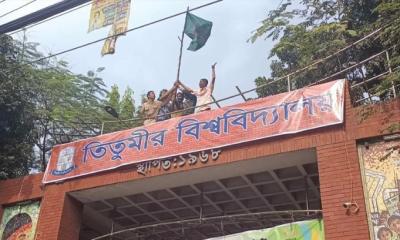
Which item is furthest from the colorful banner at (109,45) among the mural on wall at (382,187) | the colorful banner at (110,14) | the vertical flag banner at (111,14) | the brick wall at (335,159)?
the mural on wall at (382,187)

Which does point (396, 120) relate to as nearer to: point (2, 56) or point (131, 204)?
point (131, 204)

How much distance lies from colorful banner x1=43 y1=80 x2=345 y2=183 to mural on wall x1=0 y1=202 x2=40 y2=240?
31.4 inches

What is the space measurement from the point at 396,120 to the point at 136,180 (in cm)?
519

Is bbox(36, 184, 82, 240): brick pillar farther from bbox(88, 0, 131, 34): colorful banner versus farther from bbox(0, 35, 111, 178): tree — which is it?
bbox(88, 0, 131, 34): colorful banner

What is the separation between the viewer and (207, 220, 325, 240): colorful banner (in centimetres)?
890

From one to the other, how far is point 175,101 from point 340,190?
500 cm

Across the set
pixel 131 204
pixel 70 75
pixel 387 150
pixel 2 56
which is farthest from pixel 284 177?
pixel 70 75

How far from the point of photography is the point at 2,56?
1527 cm

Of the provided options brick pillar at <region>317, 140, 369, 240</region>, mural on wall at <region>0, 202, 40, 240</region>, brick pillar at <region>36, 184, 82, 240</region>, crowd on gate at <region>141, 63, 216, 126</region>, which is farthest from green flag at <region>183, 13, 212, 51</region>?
mural on wall at <region>0, 202, 40, 240</region>

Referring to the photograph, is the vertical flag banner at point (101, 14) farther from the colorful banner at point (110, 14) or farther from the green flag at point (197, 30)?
the green flag at point (197, 30)

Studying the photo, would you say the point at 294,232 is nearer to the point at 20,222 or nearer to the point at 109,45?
the point at 109,45

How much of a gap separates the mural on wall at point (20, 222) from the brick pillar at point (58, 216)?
0.29 m

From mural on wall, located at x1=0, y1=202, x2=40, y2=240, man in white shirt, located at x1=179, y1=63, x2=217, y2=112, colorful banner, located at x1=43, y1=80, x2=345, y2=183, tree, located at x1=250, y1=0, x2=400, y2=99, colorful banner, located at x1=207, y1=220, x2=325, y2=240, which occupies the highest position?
tree, located at x1=250, y1=0, x2=400, y2=99

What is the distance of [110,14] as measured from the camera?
10117mm
